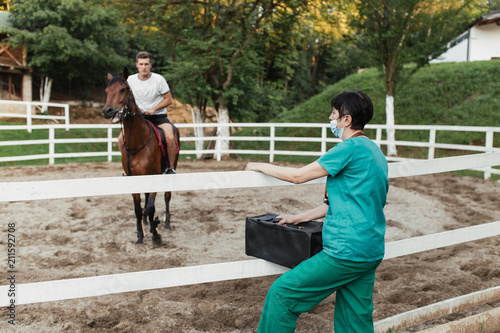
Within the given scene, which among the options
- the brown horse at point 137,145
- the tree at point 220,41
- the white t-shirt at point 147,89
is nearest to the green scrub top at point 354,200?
the brown horse at point 137,145

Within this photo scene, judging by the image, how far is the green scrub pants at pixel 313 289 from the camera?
7.03 ft

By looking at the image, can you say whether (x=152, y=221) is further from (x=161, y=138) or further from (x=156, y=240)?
(x=161, y=138)

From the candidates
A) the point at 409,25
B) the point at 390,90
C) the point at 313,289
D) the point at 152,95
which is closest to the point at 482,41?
the point at 390,90

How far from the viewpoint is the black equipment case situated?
7.50 feet

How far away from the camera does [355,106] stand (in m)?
2.20

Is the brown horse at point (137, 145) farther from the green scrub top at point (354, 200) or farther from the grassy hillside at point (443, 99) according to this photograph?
the grassy hillside at point (443, 99)

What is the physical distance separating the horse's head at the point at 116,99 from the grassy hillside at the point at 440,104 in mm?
11231

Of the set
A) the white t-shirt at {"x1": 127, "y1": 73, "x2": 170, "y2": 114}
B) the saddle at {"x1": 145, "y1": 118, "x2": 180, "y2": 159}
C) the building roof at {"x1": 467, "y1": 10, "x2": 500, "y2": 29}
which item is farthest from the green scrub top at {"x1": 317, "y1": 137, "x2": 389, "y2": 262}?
the building roof at {"x1": 467, "y1": 10, "x2": 500, "y2": 29}

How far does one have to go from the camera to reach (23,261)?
4742 mm

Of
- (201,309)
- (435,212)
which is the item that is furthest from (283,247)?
(435,212)

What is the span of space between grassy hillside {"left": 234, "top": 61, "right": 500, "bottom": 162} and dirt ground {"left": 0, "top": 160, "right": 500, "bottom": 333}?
8.16m

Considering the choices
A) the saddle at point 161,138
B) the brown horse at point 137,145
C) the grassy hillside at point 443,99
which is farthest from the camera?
the grassy hillside at point 443,99

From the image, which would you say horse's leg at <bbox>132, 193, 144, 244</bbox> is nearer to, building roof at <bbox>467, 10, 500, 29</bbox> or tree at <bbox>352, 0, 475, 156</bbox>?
tree at <bbox>352, 0, 475, 156</bbox>

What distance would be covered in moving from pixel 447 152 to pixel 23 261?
15193mm
